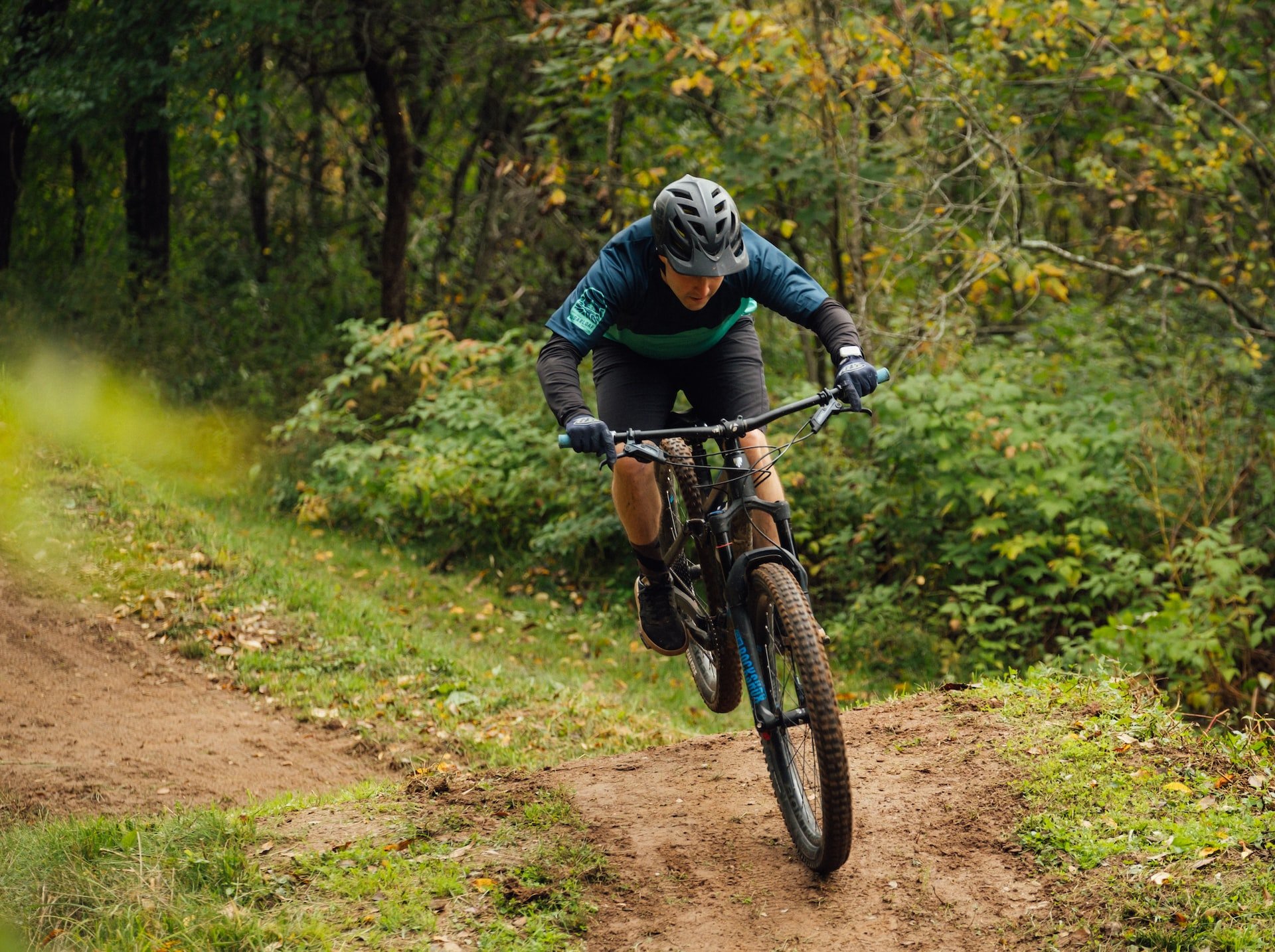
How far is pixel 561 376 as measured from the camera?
169 inches

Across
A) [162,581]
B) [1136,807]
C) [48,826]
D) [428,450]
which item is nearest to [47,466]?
[162,581]

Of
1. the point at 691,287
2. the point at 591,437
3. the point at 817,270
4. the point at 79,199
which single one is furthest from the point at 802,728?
the point at 79,199

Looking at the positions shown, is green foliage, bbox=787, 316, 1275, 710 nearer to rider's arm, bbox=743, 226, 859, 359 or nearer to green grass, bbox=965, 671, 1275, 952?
green grass, bbox=965, 671, 1275, 952

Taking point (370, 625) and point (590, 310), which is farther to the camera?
point (370, 625)

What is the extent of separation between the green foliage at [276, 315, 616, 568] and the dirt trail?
3.24 m

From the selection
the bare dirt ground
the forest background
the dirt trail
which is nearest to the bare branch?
the forest background

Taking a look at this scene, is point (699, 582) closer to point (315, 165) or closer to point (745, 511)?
point (745, 511)

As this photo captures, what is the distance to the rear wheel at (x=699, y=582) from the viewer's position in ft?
14.8

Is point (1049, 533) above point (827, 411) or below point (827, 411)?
below

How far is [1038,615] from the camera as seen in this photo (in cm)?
827

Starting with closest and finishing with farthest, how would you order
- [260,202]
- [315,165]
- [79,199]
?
[79,199] < [260,202] < [315,165]

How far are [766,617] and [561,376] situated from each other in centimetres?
117

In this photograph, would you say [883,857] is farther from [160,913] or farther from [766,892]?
[160,913]

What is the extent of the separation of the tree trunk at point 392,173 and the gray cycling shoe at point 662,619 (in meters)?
9.20
